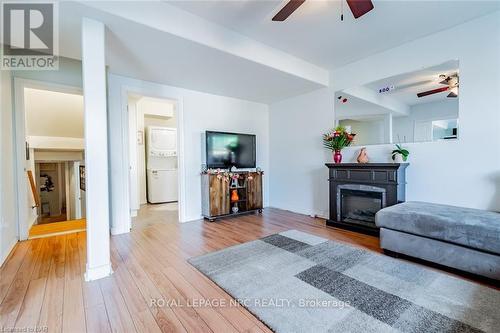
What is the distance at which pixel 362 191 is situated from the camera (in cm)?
319

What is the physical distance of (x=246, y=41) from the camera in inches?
111

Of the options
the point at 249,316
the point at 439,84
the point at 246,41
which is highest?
the point at 246,41

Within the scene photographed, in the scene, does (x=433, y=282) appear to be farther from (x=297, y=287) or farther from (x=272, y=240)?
(x=272, y=240)

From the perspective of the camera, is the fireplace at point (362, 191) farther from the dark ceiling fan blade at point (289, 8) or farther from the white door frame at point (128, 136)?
A: the white door frame at point (128, 136)

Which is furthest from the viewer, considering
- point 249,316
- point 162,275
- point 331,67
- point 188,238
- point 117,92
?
point 331,67

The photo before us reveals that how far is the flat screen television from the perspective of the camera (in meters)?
4.06

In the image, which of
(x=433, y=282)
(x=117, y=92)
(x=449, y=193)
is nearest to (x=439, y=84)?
(x=449, y=193)

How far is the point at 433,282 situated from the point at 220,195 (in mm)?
2979

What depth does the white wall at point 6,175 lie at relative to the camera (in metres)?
2.32

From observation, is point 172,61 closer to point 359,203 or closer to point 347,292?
point 347,292

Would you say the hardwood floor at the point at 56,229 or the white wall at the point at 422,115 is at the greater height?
the white wall at the point at 422,115

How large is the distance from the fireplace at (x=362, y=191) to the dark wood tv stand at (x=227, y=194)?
1.45 meters

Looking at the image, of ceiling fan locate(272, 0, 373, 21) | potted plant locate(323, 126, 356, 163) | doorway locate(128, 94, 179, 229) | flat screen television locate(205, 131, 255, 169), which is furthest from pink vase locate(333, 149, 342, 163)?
doorway locate(128, 94, 179, 229)

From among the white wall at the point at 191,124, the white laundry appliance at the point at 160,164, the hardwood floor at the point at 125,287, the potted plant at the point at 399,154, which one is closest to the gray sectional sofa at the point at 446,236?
the hardwood floor at the point at 125,287
